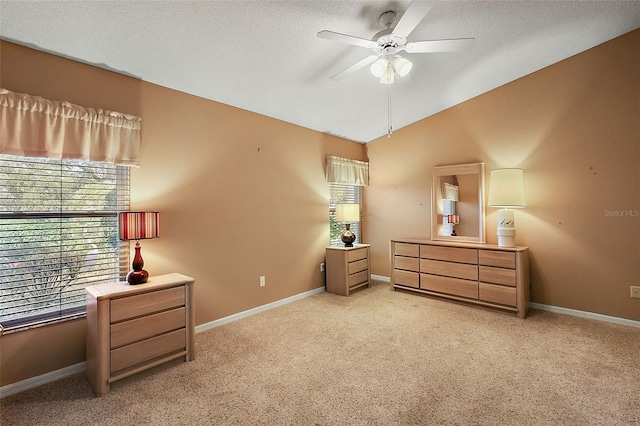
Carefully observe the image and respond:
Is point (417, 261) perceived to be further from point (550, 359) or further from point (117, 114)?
point (117, 114)

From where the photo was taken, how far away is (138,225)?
2273mm

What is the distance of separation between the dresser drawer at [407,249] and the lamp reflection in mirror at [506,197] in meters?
0.98

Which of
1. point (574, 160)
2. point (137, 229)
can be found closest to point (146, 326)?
point (137, 229)

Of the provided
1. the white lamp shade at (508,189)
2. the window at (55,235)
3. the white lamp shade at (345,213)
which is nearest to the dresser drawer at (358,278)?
the white lamp shade at (345,213)

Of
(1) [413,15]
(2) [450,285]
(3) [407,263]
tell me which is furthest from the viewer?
(3) [407,263]

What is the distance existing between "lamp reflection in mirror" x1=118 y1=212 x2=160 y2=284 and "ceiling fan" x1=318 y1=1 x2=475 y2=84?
1828 mm

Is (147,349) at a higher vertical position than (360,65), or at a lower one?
lower

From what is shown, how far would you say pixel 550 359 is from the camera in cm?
238

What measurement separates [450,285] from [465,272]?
26 cm

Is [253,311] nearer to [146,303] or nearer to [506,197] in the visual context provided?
[146,303]

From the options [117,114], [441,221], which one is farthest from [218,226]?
[441,221]

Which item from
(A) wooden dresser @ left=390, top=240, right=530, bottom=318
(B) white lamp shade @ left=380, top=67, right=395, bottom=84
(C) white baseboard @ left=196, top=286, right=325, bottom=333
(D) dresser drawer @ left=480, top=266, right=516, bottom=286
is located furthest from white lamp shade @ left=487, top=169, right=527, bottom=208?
(C) white baseboard @ left=196, top=286, right=325, bottom=333

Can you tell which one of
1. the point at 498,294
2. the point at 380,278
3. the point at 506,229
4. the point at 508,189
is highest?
the point at 508,189

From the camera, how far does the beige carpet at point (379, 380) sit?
1.77 meters
